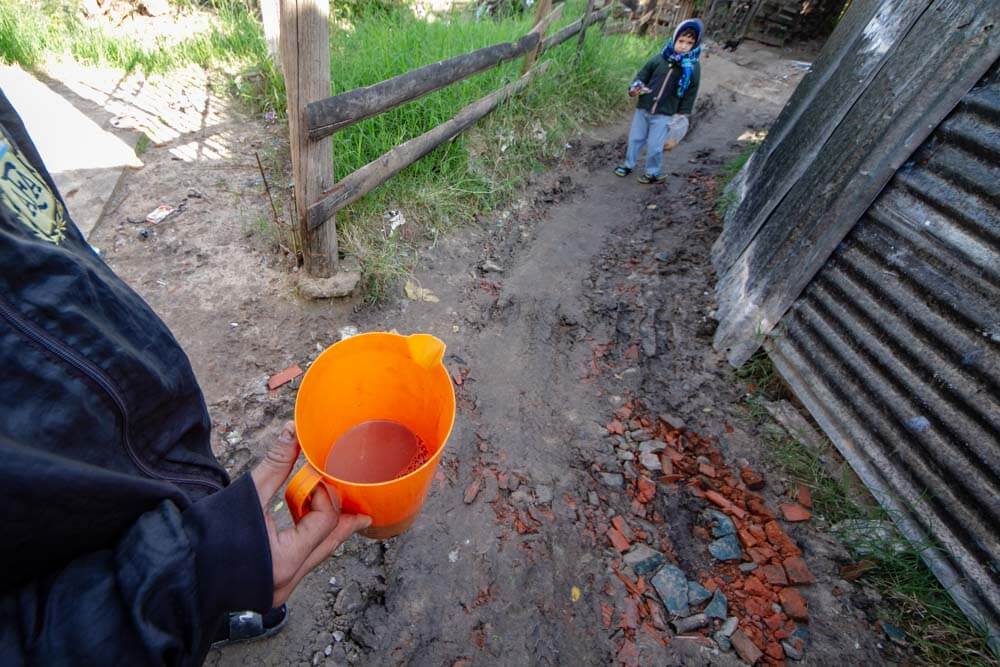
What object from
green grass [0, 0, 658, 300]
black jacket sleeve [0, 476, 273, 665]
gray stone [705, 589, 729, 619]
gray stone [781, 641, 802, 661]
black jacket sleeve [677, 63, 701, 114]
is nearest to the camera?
black jacket sleeve [0, 476, 273, 665]

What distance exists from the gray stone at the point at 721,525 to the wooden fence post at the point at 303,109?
7.52 feet

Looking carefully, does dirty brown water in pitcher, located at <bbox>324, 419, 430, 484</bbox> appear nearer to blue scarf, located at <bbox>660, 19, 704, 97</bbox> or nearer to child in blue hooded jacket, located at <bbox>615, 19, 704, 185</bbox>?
child in blue hooded jacket, located at <bbox>615, 19, 704, 185</bbox>

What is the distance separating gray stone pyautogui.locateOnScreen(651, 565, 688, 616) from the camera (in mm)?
1650

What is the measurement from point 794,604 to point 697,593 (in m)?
0.35

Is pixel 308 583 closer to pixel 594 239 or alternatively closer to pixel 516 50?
pixel 594 239

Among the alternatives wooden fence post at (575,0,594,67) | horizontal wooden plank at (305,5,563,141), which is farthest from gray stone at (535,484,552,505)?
wooden fence post at (575,0,594,67)

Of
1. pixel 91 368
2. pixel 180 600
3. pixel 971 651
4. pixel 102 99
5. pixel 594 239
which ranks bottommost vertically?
pixel 102 99

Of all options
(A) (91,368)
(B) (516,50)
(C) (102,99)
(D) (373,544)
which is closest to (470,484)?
(D) (373,544)

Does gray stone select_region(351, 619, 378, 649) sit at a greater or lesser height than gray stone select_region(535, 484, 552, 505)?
lesser

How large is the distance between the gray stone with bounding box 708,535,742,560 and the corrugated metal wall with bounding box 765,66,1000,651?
668 millimetres

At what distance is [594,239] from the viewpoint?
376 centimetres

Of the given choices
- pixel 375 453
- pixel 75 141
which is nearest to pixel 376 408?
pixel 375 453

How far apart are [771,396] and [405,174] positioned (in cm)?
288

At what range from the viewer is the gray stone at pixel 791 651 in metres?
1.53
